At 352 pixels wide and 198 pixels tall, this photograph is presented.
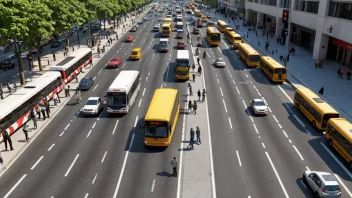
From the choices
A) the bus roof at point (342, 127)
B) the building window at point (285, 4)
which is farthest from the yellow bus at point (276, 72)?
the building window at point (285, 4)

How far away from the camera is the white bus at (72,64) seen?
48.6 metres

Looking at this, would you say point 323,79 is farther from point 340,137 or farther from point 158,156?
point 158,156

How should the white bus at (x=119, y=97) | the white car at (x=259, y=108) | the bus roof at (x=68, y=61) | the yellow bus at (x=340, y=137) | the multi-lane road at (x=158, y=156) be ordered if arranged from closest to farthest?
1. the multi-lane road at (x=158, y=156)
2. the yellow bus at (x=340, y=137)
3. the white bus at (x=119, y=97)
4. the white car at (x=259, y=108)
5. the bus roof at (x=68, y=61)

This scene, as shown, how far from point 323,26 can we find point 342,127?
4011 cm

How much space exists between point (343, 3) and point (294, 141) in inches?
1493

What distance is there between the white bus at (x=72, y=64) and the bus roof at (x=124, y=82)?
38.3ft

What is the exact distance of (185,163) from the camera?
92.2 ft

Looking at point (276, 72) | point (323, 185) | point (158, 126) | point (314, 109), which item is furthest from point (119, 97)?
point (276, 72)

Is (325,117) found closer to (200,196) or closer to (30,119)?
(200,196)

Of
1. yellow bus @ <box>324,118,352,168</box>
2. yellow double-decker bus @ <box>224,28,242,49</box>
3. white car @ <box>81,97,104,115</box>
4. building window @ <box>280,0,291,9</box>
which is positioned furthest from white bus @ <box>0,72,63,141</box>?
building window @ <box>280,0,291,9</box>

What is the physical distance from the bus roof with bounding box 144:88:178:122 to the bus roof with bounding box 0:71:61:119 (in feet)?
48.7

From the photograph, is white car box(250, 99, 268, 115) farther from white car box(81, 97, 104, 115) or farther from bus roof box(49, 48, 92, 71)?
bus roof box(49, 48, 92, 71)

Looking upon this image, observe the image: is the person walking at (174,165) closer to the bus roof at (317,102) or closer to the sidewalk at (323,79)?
the bus roof at (317,102)

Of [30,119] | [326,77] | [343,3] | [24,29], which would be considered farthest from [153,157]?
[343,3]
